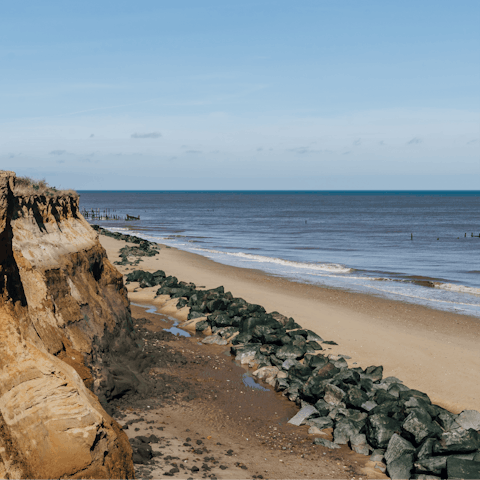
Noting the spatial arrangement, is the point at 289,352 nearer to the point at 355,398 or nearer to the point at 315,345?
the point at 315,345

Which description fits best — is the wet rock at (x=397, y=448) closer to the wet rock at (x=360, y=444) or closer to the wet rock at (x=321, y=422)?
the wet rock at (x=360, y=444)

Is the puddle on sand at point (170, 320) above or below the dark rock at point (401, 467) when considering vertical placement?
above

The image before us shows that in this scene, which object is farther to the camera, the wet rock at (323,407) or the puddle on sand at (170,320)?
the puddle on sand at (170,320)

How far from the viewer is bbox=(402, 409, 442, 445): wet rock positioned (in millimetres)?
9563

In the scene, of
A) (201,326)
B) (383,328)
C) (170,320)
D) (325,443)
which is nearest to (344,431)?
(325,443)

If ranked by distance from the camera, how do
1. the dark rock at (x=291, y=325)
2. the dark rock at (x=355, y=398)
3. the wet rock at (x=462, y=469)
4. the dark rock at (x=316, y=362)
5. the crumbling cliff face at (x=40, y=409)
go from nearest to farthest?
the crumbling cliff face at (x=40, y=409)
the wet rock at (x=462, y=469)
the dark rock at (x=355, y=398)
the dark rock at (x=316, y=362)
the dark rock at (x=291, y=325)

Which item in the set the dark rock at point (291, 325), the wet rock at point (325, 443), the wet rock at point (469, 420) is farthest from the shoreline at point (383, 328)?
the wet rock at point (325, 443)

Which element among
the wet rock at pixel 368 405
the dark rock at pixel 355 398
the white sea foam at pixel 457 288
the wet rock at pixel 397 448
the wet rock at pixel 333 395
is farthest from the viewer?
the white sea foam at pixel 457 288

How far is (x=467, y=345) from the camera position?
17156 millimetres

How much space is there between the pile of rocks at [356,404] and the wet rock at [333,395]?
0.08 feet

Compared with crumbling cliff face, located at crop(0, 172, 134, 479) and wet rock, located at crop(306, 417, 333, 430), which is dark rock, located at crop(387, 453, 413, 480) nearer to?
wet rock, located at crop(306, 417, 333, 430)

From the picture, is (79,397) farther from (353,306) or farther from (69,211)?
(353,306)

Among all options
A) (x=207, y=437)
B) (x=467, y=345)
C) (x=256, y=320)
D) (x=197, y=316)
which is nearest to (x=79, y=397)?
(x=207, y=437)

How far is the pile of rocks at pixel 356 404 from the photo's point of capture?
29.5ft
